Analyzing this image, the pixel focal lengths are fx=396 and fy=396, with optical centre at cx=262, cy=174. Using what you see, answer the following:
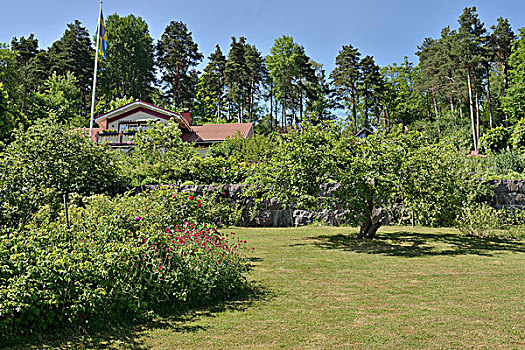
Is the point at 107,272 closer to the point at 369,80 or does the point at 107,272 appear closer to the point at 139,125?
the point at 139,125

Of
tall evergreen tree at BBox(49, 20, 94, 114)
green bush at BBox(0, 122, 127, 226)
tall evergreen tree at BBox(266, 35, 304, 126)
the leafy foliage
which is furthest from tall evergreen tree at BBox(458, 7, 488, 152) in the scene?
tall evergreen tree at BBox(49, 20, 94, 114)

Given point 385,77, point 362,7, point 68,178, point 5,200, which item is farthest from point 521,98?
point 5,200

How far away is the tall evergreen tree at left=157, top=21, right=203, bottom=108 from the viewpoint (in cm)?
4609

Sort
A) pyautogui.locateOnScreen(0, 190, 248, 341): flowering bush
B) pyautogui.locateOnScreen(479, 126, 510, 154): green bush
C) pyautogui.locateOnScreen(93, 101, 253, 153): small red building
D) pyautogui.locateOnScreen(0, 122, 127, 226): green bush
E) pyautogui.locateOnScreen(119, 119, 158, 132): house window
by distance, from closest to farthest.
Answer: pyautogui.locateOnScreen(0, 190, 248, 341): flowering bush < pyautogui.locateOnScreen(0, 122, 127, 226): green bush < pyautogui.locateOnScreen(479, 126, 510, 154): green bush < pyautogui.locateOnScreen(93, 101, 253, 153): small red building < pyautogui.locateOnScreen(119, 119, 158, 132): house window

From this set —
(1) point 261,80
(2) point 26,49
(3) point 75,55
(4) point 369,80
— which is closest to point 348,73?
(4) point 369,80

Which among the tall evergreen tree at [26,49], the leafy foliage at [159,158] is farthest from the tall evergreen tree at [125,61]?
the leafy foliage at [159,158]

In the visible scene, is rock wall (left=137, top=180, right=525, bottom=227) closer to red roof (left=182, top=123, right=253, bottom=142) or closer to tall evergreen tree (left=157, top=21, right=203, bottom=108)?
red roof (left=182, top=123, right=253, bottom=142)

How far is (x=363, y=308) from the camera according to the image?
507 cm

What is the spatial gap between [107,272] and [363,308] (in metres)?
3.15

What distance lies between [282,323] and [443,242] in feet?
26.4

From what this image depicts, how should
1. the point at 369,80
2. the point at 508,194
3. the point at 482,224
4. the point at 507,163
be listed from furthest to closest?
the point at 369,80
the point at 507,163
the point at 508,194
the point at 482,224

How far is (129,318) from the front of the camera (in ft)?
14.9

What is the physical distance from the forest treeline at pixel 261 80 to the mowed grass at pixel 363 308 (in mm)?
33476

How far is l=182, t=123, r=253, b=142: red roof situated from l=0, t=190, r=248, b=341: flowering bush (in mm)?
25664
